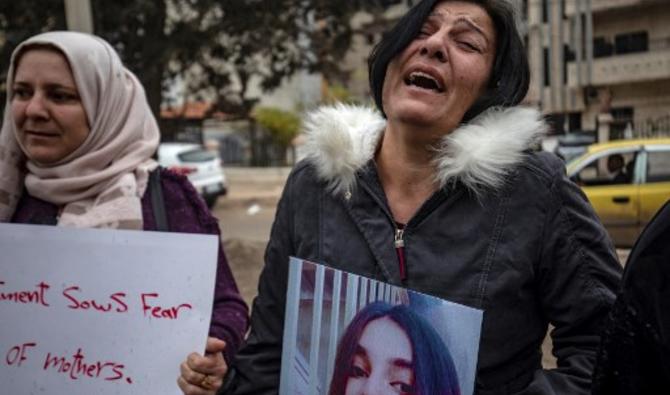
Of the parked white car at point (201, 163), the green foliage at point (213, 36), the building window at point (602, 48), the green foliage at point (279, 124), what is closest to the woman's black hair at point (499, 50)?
the green foliage at point (213, 36)

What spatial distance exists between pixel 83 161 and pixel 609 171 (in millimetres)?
8223

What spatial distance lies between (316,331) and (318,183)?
0.36 m

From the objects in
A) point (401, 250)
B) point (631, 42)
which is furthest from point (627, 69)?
point (401, 250)

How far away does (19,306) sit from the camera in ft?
5.88

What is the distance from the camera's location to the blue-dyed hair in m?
1.35

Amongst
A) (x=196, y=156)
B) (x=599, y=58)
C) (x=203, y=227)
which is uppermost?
(x=203, y=227)

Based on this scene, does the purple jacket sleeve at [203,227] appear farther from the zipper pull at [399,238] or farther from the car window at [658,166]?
the car window at [658,166]

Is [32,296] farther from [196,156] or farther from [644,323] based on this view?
[196,156]

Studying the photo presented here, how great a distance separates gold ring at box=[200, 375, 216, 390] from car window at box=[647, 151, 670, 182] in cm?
797

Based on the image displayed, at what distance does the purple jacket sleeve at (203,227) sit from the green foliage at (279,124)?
2219 cm

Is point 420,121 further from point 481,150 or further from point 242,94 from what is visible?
point 242,94

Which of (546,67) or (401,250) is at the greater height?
(401,250)

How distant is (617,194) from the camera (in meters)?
8.68

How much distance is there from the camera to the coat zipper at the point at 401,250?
1.51m
